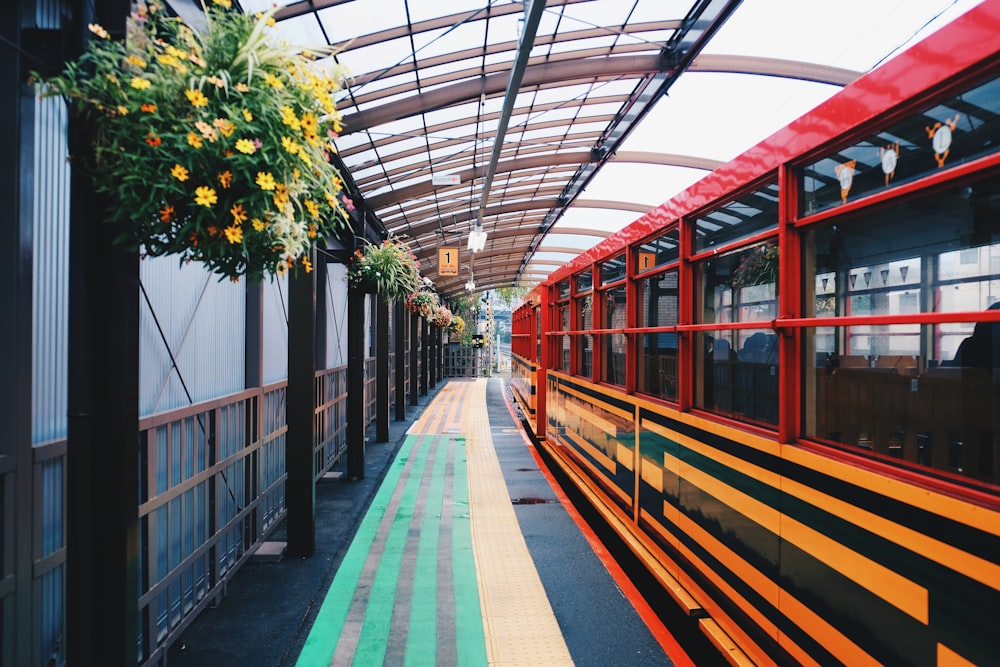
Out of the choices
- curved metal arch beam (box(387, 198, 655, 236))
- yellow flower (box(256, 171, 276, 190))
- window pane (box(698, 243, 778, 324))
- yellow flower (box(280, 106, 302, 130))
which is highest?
curved metal arch beam (box(387, 198, 655, 236))

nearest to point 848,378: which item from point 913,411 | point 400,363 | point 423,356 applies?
point 913,411

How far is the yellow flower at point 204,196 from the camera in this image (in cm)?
179

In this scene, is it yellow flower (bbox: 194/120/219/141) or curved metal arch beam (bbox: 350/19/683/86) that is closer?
yellow flower (bbox: 194/120/219/141)

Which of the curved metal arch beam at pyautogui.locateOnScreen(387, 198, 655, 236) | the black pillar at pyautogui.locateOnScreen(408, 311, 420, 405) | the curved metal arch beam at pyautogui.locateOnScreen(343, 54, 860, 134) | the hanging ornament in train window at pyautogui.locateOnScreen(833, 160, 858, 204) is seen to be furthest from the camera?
the black pillar at pyautogui.locateOnScreen(408, 311, 420, 405)

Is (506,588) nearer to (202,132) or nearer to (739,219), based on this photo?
(739,219)

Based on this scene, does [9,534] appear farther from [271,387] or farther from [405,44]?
[405,44]

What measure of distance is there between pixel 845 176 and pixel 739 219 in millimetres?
772

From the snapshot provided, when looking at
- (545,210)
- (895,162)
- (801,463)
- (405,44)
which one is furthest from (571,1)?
(545,210)

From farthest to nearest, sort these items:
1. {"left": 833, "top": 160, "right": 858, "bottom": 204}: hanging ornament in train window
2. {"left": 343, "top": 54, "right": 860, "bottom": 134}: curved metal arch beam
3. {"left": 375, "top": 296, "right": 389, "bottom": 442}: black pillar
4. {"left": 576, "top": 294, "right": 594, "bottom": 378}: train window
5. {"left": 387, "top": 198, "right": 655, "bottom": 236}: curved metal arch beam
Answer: {"left": 387, "top": 198, "right": 655, "bottom": 236}: curved metal arch beam
{"left": 375, "top": 296, "right": 389, "bottom": 442}: black pillar
{"left": 343, "top": 54, "right": 860, "bottom": 134}: curved metal arch beam
{"left": 576, "top": 294, "right": 594, "bottom": 378}: train window
{"left": 833, "top": 160, "right": 858, "bottom": 204}: hanging ornament in train window

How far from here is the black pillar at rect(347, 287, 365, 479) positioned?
6809mm

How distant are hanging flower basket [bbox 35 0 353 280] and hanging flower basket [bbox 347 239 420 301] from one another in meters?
4.09

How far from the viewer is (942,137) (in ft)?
5.94

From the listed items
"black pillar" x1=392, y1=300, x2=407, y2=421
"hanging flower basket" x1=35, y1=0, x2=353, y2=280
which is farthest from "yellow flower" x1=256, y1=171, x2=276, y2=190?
"black pillar" x1=392, y1=300, x2=407, y2=421

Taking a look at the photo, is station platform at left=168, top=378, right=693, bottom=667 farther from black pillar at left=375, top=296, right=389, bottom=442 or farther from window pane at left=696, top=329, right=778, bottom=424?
black pillar at left=375, top=296, right=389, bottom=442
